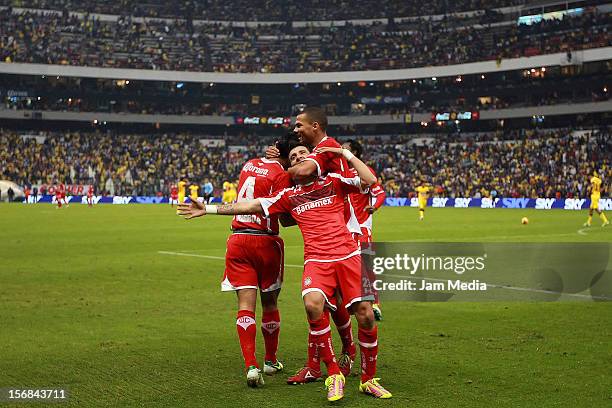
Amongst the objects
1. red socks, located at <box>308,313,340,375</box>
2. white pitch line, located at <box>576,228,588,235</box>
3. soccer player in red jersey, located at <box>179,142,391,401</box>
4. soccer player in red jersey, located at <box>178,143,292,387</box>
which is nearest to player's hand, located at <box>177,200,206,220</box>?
soccer player in red jersey, located at <box>179,142,391,401</box>

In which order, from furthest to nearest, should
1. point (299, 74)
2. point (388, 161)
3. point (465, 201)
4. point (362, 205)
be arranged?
point (299, 74) < point (388, 161) < point (465, 201) < point (362, 205)

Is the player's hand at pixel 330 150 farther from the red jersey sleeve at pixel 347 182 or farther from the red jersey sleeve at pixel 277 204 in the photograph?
the red jersey sleeve at pixel 277 204

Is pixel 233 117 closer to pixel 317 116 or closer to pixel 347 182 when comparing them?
pixel 317 116

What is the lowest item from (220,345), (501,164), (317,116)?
(501,164)

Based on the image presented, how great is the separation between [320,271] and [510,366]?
8.59 ft

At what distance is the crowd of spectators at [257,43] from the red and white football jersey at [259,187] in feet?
228

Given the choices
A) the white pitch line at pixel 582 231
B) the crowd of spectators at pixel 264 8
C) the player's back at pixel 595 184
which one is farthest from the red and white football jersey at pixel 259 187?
the crowd of spectators at pixel 264 8

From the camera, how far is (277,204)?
7789 millimetres

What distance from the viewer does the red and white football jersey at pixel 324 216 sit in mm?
7449

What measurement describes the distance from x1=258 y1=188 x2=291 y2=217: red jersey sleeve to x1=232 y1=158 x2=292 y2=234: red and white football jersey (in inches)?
19.1

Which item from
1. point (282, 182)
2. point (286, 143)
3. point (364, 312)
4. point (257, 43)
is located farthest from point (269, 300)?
point (257, 43)

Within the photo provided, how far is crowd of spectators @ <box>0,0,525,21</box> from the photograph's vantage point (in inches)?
3492

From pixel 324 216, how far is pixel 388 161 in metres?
72.2

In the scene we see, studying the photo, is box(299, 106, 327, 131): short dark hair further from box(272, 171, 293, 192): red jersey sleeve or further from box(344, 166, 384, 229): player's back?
box(344, 166, 384, 229): player's back
